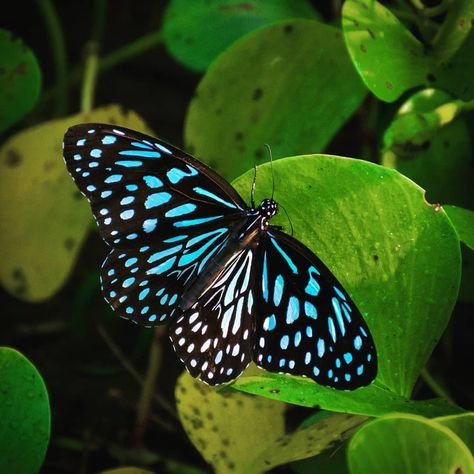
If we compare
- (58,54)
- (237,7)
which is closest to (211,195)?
(237,7)

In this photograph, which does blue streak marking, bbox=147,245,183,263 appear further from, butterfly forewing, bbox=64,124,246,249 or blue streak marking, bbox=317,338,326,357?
blue streak marking, bbox=317,338,326,357

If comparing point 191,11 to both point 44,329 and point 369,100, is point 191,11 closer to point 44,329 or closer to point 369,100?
point 369,100

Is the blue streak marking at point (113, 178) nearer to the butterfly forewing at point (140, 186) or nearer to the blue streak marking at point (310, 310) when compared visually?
the butterfly forewing at point (140, 186)

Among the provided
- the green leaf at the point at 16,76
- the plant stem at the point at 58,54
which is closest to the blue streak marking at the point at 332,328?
the green leaf at the point at 16,76

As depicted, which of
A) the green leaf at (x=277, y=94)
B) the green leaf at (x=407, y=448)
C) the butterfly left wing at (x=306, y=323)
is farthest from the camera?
the green leaf at (x=277, y=94)

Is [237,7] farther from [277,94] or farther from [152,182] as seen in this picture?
[152,182]

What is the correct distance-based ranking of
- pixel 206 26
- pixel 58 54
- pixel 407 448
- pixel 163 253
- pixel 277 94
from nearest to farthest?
pixel 407 448 < pixel 163 253 < pixel 277 94 < pixel 206 26 < pixel 58 54

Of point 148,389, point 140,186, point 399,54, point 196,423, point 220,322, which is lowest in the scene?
point 148,389
